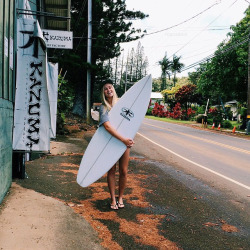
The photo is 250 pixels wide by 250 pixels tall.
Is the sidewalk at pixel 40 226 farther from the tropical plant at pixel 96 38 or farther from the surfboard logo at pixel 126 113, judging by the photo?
the tropical plant at pixel 96 38

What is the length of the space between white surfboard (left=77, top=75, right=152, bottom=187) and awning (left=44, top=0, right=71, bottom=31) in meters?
7.50

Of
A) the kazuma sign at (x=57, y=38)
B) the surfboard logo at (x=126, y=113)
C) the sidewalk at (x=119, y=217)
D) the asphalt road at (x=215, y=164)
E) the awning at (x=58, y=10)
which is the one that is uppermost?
the awning at (x=58, y=10)

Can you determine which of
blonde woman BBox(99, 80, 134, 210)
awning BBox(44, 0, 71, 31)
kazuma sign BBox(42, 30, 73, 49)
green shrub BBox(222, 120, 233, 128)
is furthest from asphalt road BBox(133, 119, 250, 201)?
green shrub BBox(222, 120, 233, 128)

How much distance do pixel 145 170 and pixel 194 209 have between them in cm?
271

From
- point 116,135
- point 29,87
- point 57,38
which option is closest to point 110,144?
point 116,135

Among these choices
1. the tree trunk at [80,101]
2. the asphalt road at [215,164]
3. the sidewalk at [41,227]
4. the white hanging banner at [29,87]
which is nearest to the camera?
the sidewalk at [41,227]

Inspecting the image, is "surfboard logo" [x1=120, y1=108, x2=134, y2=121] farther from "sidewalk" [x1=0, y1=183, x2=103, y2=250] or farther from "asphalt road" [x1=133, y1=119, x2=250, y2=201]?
"asphalt road" [x1=133, y1=119, x2=250, y2=201]

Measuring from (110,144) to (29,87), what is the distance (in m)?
1.50

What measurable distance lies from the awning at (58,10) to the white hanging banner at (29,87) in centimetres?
678

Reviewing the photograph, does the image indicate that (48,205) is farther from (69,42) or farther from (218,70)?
(218,70)

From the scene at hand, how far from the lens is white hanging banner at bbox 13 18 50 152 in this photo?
171 inches

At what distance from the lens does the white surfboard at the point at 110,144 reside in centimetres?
420

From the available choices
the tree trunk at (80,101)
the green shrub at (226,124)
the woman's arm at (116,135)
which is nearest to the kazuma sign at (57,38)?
the woman's arm at (116,135)

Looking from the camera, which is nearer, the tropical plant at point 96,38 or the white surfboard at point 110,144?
the white surfboard at point 110,144
